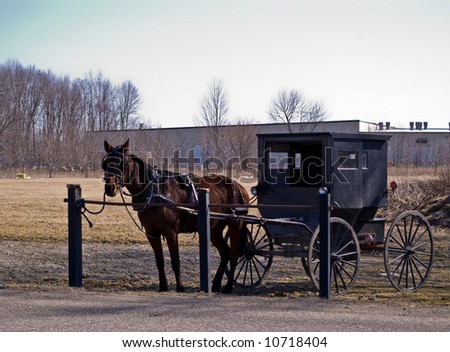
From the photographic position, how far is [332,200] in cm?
1130

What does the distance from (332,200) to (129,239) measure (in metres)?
8.39

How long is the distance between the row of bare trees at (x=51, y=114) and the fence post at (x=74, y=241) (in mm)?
69192

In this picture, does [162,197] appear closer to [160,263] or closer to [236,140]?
[160,263]

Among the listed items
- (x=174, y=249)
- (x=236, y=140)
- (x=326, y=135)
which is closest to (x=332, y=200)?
(x=326, y=135)

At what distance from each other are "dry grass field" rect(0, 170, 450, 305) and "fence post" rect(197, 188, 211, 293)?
128 centimetres

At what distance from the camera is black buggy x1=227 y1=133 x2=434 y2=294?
11.3 m

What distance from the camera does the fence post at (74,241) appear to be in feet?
36.9

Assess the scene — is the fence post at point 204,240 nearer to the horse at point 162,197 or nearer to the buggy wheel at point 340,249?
the horse at point 162,197

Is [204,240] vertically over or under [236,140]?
under

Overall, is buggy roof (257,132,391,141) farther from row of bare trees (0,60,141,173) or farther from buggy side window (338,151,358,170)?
row of bare trees (0,60,141,173)

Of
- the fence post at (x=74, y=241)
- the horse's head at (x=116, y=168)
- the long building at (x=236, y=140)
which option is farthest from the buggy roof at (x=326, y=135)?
the long building at (x=236, y=140)

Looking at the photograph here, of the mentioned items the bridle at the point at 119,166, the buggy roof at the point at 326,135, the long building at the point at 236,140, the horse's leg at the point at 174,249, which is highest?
the long building at the point at 236,140

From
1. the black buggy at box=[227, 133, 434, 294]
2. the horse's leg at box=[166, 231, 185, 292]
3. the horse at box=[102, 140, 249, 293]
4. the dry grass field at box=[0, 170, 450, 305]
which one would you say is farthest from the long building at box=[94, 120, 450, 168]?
the horse's leg at box=[166, 231, 185, 292]

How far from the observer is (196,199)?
11.6 meters
